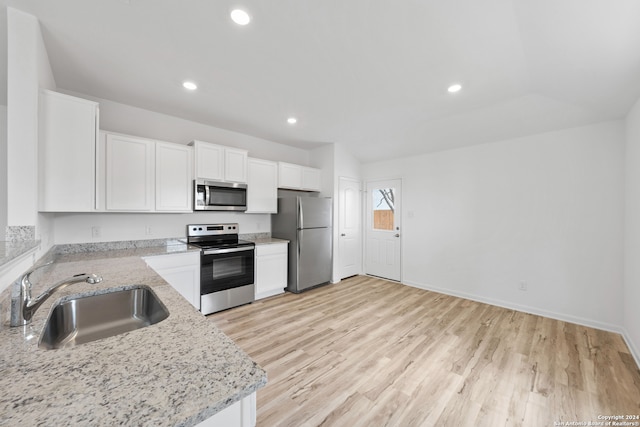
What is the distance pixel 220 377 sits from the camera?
66 centimetres

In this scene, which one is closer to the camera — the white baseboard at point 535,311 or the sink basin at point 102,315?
the sink basin at point 102,315

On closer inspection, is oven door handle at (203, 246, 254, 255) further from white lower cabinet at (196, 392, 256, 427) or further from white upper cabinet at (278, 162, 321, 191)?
white lower cabinet at (196, 392, 256, 427)

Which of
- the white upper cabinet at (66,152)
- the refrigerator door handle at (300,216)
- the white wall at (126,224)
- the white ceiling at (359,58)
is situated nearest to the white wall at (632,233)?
the white ceiling at (359,58)

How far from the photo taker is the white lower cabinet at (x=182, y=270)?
271 cm

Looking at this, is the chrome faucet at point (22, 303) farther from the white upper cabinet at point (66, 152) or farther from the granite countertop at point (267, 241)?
the granite countertop at point (267, 241)

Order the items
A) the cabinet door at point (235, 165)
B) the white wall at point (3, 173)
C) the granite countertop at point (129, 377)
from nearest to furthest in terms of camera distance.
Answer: the granite countertop at point (129, 377)
the white wall at point (3, 173)
the cabinet door at point (235, 165)

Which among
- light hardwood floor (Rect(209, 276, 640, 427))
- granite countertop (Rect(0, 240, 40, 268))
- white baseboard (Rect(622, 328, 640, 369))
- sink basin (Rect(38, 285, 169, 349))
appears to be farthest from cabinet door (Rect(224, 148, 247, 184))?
white baseboard (Rect(622, 328, 640, 369))

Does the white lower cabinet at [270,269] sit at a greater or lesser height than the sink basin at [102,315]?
lesser

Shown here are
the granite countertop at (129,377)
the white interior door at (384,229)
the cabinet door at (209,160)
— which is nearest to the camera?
the granite countertop at (129,377)

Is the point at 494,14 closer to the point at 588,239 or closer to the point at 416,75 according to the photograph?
the point at 416,75

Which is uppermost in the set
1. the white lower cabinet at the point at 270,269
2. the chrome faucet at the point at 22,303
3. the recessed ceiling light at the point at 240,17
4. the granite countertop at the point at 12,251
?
the recessed ceiling light at the point at 240,17

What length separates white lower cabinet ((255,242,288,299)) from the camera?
12.0ft

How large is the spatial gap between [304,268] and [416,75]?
9.74ft

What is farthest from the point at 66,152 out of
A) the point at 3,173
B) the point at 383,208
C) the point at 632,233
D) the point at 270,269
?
the point at 632,233
